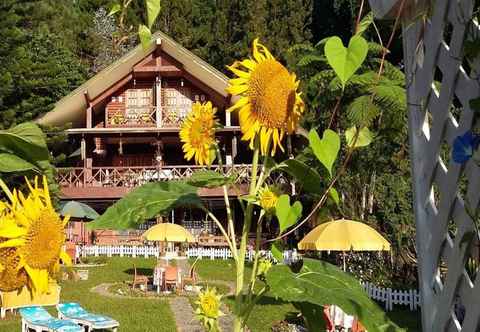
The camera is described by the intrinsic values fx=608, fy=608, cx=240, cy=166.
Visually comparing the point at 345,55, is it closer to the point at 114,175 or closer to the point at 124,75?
the point at 114,175

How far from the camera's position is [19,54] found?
15.8 m

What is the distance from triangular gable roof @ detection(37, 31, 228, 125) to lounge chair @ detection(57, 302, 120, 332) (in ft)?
44.3

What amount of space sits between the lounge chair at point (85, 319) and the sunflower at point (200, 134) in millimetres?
7181

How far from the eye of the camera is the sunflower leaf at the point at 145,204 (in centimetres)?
104

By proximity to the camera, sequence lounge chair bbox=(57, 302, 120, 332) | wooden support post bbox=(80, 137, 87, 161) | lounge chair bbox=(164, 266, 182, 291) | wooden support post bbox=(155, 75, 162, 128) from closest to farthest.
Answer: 1. lounge chair bbox=(57, 302, 120, 332)
2. lounge chair bbox=(164, 266, 182, 291)
3. wooden support post bbox=(155, 75, 162, 128)
4. wooden support post bbox=(80, 137, 87, 161)

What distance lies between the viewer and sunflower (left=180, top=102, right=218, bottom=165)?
43.2 inches

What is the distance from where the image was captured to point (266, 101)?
0.95 metres

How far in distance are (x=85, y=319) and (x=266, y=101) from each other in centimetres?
772

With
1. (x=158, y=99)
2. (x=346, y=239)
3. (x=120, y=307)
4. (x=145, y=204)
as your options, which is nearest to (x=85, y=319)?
(x=120, y=307)

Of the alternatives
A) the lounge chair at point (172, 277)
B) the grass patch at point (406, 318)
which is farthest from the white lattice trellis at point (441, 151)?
the lounge chair at point (172, 277)

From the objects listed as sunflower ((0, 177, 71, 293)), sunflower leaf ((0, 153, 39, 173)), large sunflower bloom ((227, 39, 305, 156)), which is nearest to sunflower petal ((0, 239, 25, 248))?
sunflower ((0, 177, 71, 293))

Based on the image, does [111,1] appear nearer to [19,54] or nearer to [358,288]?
[358,288]

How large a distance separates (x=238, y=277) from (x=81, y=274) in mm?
15076

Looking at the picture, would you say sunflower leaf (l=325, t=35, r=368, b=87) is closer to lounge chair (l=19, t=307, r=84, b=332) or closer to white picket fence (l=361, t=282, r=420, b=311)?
lounge chair (l=19, t=307, r=84, b=332)
